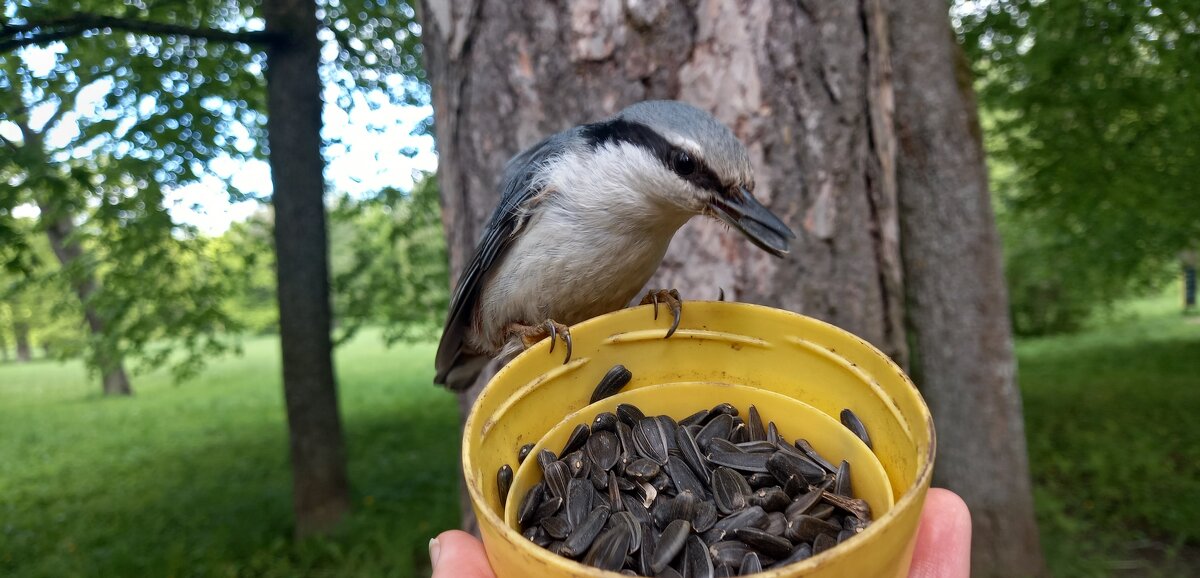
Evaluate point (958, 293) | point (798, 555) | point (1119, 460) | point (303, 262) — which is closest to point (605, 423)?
point (798, 555)

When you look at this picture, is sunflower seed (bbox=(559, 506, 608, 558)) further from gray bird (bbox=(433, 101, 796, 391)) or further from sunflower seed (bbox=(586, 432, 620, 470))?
gray bird (bbox=(433, 101, 796, 391))

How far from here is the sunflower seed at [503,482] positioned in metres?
1.30

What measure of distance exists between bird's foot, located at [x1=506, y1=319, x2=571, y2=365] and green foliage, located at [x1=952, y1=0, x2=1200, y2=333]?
14.7 ft

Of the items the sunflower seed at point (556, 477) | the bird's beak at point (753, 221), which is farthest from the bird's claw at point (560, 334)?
the bird's beak at point (753, 221)

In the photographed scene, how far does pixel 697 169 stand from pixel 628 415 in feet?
1.87

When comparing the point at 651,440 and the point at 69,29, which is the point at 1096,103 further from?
the point at 69,29

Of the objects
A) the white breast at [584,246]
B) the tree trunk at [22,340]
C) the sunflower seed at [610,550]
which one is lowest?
the tree trunk at [22,340]

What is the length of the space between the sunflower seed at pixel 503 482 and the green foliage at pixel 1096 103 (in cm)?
479

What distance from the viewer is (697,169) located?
1.44 m

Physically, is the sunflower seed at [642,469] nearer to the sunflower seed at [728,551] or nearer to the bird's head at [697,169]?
the sunflower seed at [728,551]

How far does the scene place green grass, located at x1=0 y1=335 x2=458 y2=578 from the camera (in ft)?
16.6

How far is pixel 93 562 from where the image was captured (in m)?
5.12

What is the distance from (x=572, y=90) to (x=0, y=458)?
11462mm

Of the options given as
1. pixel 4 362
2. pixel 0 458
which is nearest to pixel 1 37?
pixel 0 458
